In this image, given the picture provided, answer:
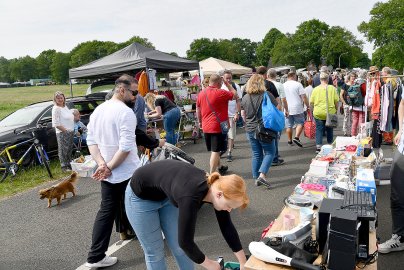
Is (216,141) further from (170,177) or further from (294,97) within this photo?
(170,177)

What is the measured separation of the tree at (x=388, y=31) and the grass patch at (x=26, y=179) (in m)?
60.3

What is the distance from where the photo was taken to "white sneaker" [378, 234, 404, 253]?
3.25 m

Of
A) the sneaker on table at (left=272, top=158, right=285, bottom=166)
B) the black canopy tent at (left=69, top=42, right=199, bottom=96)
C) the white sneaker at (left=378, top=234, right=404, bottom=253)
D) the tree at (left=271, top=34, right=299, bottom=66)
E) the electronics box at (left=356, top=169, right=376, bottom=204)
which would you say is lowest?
the white sneaker at (left=378, top=234, right=404, bottom=253)

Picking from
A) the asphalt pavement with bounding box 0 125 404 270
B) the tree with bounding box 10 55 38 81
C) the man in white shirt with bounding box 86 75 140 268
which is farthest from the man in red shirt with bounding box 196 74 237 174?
the tree with bounding box 10 55 38 81

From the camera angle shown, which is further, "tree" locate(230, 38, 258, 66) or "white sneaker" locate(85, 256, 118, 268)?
"tree" locate(230, 38, 258, 66)

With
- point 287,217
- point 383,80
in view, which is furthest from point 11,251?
point 383,80

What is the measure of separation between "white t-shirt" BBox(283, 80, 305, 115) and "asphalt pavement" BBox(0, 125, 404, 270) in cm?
146

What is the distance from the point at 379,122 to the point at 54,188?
5.78 metres

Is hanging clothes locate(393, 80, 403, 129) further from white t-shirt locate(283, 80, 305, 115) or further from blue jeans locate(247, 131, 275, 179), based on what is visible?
blue jeans locate(247, 131, 275, 179)

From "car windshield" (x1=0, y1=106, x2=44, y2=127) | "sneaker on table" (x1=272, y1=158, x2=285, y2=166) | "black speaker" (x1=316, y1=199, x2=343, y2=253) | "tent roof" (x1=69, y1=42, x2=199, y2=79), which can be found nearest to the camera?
"black speaker" (x1=316, y1=199, x2=343, y2=253)

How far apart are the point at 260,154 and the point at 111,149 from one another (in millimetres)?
2883

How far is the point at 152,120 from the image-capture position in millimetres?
6594

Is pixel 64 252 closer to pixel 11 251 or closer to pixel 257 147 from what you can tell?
pixel 11 251

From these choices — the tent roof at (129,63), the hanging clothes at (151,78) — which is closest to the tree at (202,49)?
the tent roof at (129,63)
